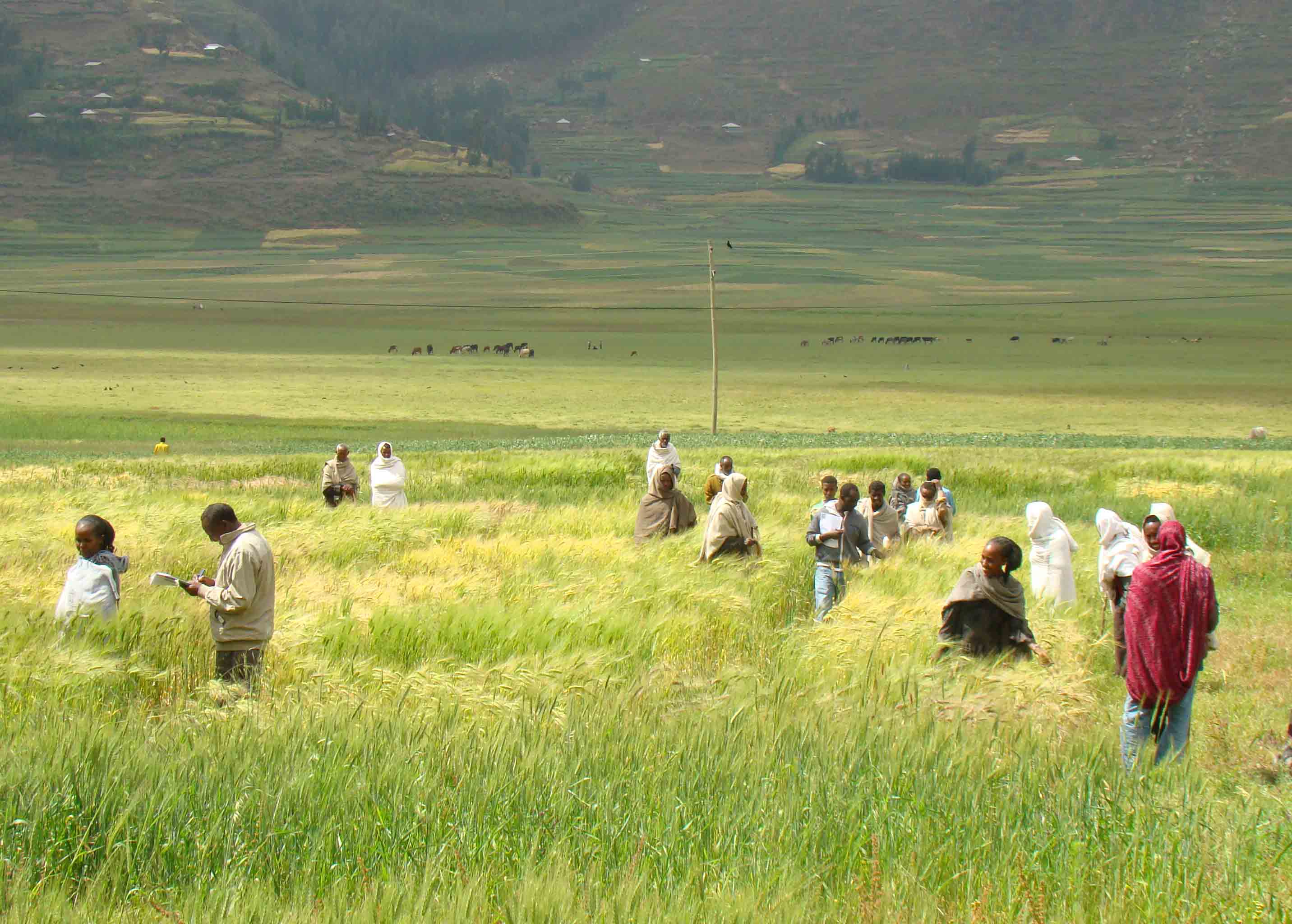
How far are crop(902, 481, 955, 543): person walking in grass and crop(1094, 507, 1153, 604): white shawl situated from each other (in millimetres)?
4120

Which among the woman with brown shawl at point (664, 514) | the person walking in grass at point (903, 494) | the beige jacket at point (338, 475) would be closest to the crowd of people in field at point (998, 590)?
the woman with brown shawl at point (664, 514)

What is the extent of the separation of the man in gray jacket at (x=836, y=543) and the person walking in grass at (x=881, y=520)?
106 centimetres

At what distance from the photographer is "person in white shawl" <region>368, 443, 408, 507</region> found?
54.2ft

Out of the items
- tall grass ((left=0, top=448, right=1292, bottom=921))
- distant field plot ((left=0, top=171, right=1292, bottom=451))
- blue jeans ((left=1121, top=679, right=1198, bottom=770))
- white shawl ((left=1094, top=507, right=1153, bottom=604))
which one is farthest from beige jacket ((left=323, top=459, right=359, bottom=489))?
distant field plot ((left=0, top=171, right=1292, bottom=451))

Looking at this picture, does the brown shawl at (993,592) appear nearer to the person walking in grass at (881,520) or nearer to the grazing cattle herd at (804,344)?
the person walking in grass at (881,520)

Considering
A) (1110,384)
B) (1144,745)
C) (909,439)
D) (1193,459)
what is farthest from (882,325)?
(1144,745)

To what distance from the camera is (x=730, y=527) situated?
35.2 feet

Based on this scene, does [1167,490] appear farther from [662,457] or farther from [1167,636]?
[1167,636]

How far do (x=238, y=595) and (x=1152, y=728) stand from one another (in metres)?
4.51

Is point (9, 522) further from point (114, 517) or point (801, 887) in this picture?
point (801, 887)

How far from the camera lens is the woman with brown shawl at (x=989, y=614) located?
24.0ft

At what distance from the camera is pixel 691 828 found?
459cm

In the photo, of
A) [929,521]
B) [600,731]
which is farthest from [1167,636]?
[929,521]

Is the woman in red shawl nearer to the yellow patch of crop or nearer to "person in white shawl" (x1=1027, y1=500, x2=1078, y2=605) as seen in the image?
"person in white shawl" (x1=1027, y1=500, x2=1078, y2=605)
